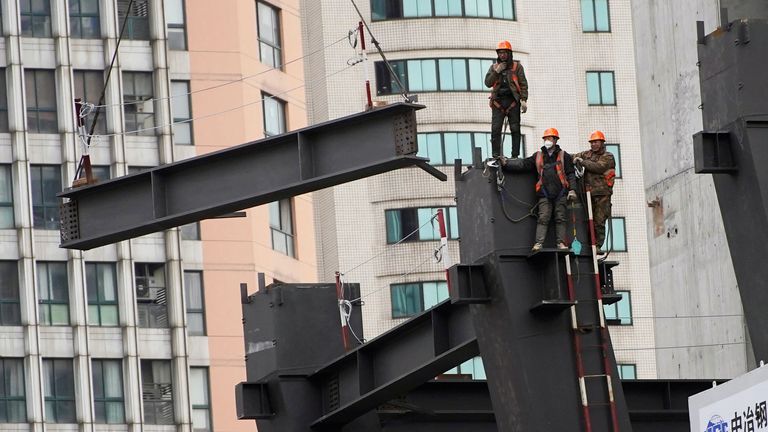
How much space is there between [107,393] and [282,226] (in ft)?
29.8

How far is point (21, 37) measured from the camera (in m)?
68.1

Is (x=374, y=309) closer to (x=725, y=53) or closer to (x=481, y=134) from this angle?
(x=481, y=134)

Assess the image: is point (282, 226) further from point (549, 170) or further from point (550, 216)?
point (550, 216)

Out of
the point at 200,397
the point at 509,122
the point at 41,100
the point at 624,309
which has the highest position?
the point at 41,100

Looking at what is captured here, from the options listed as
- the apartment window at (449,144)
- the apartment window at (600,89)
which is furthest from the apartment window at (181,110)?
the apartment window at (600,89)

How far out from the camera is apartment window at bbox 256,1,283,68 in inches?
2889

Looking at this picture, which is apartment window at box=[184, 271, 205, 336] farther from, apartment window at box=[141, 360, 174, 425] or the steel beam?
the steel beam

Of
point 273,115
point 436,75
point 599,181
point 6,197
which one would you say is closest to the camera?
point 599,181

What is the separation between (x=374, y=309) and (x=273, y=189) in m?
40.4

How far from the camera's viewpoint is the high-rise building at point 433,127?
75.1m

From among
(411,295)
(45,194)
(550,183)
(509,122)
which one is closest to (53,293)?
(45,194)

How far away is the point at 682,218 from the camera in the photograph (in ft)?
137

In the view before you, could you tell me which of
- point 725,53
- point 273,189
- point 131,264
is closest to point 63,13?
point 131,264

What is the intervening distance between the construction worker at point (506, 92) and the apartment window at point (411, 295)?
42.2m
